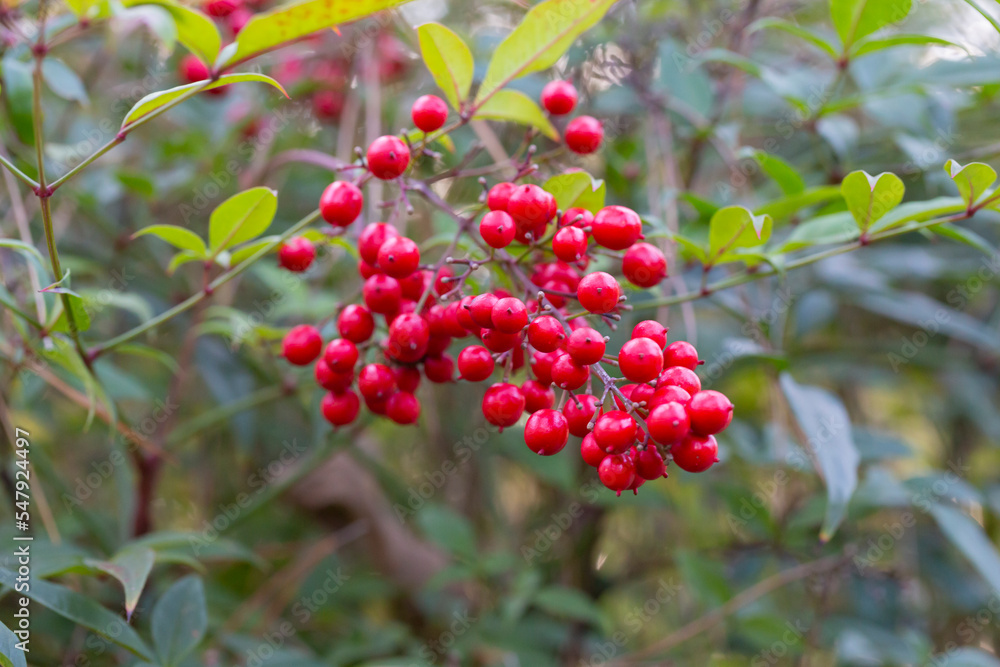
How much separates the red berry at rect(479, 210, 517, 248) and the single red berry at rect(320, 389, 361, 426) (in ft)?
0.94

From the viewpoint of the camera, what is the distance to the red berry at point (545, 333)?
69 centimetres

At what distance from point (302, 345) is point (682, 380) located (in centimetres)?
48

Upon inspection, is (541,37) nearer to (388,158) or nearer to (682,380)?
(388,158)

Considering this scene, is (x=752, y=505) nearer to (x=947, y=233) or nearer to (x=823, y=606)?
(x=823, y=606)

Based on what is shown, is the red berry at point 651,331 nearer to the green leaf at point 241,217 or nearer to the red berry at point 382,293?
the red berry at point 382,293

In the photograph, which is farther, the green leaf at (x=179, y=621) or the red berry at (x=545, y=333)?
the green leaf at (x=179, y=621)

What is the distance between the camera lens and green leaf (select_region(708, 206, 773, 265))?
0.79 meters

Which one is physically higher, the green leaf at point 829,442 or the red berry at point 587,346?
the red berry at point 587,346

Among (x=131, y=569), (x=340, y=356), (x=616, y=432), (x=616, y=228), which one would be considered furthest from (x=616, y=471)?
(x=131, y=569)

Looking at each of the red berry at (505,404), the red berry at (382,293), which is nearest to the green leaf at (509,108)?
the red berry at (382,293)

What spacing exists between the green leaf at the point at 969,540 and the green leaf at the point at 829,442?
0.36 m

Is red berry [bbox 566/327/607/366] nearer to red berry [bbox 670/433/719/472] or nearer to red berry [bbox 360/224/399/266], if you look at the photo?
red berry [bbox 670/433/719/472]

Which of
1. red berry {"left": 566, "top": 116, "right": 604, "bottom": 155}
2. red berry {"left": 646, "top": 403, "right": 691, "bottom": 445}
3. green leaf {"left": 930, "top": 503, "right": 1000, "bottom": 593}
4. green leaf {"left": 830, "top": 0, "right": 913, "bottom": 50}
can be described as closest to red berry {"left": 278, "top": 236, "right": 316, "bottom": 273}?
red berry {"left": 566, "top": 116, "right": 604, "bottom": 155}

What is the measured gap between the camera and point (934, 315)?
1415 millimetres
